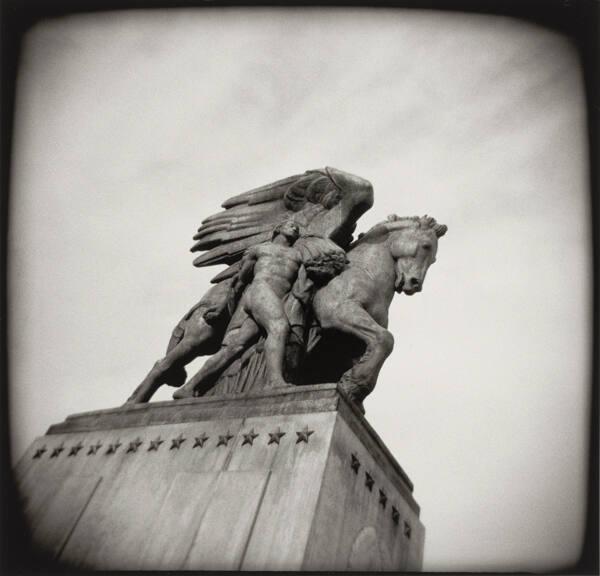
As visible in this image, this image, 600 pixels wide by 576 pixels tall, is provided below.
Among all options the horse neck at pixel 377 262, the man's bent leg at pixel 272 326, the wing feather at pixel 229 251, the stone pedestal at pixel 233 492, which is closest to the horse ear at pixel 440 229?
the horse neck at pixel 377 262

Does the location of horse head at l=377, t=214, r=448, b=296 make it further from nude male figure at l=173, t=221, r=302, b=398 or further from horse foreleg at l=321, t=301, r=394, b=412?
nude male figure at l=173, t=221, r=302, b=398

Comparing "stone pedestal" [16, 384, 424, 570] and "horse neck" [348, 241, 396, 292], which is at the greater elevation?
"horse neck" [348, 241, 396, 292]

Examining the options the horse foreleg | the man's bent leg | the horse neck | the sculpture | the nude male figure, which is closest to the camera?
the horse foreleg

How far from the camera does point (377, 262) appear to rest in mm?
8930

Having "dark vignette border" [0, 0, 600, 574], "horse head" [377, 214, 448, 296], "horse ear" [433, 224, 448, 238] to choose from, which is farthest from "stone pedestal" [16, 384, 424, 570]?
"horse ear" [433, 224, 448, 238]

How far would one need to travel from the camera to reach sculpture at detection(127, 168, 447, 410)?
25.6ft

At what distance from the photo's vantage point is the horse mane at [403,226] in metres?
9.53

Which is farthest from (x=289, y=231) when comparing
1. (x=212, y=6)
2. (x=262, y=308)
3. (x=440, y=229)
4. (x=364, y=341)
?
(x=212, y=6)

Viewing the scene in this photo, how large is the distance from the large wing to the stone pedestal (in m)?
3.54

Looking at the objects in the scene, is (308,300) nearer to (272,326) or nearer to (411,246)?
(272,326)

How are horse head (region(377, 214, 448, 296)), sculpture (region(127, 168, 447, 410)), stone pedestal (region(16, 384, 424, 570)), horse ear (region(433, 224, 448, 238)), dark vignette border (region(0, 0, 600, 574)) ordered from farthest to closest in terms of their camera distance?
horse ear (region(433, 224, 448, 238))
horse head (region(377, 214, 448, 296))
sculpture (region(127, 168, 447, 410))
dark vignette border (region(0, 0, 600, 574))
stone pedestal (region(16, 384, 424, 570))

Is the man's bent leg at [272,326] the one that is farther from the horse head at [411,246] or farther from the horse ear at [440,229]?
the horse ear at [440,229]

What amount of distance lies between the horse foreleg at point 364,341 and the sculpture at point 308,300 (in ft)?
0.04

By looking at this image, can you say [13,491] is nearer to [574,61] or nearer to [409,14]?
[409,14]
